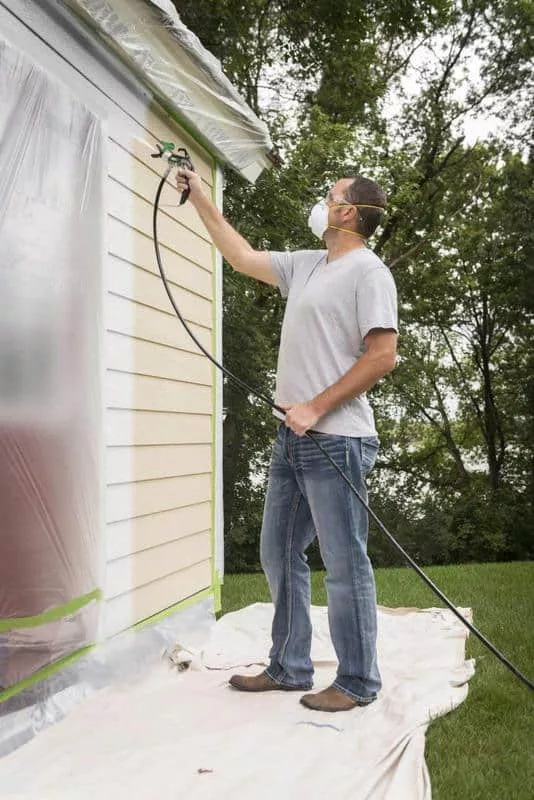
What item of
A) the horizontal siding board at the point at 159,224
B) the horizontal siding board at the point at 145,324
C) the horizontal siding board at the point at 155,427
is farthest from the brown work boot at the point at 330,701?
the horizontal siding board at the point at 159,224

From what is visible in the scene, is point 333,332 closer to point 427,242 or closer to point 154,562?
point 154,562

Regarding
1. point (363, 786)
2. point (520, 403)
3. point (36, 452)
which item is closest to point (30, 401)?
point (36, 452)

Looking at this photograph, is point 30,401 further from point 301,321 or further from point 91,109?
point 91,109

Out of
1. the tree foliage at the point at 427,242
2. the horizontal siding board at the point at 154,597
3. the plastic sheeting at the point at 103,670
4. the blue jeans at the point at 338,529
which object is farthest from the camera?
the tree foliage at the point at 427,242

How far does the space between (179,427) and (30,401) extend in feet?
4.99

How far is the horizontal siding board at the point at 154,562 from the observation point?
333cm

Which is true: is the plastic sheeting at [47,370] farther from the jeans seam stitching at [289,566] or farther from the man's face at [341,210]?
the man's face at [341,210]

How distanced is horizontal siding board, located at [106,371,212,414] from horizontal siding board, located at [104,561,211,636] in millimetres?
753

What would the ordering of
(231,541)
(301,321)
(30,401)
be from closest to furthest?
(30,401) < (301,321) < (231,541)

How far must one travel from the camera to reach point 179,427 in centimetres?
406

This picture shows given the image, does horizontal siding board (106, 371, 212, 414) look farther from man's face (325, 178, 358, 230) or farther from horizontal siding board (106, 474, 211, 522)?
man's face (325, 178, 358, 230)

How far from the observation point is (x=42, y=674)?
8.89 feet

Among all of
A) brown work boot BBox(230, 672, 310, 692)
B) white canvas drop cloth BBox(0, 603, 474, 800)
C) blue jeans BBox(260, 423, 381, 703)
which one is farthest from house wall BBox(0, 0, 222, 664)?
blue jeans BBox(260, 423, 381, 703)

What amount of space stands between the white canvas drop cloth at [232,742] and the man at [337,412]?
0.20 m
